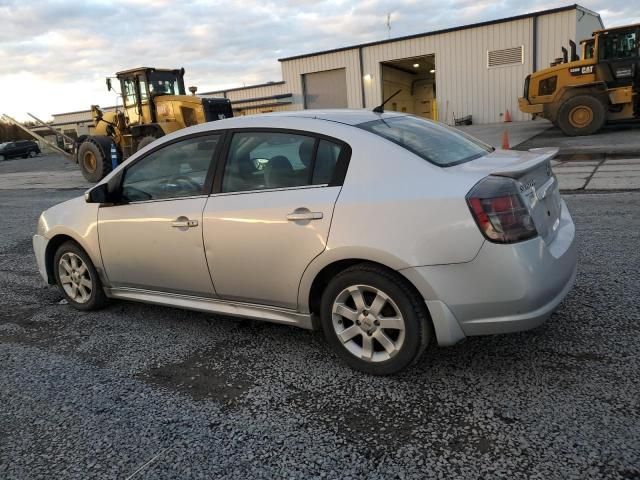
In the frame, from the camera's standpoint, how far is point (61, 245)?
15.4 feet

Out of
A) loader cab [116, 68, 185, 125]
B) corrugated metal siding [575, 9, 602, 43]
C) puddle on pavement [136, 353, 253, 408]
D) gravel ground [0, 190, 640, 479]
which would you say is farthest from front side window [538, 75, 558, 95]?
puddle on pavement [136, 353, 253, 408]

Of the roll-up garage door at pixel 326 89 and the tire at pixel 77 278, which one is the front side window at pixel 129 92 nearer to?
the tire at pixel 77 278

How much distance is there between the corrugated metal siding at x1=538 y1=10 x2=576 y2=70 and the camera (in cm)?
2441

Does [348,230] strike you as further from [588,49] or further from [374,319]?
[588,49]

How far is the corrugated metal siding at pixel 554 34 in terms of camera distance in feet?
80.1

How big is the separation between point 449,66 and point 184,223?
26.8 metres

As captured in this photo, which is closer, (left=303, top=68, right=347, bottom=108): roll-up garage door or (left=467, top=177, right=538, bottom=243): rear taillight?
(left=467, top=177, right=538, bottom=243): rear taillight

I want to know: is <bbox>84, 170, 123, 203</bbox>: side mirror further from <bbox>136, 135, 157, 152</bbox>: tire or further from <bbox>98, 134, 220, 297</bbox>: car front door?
<bbox>136, 135, 157, 152</bbox>: tire

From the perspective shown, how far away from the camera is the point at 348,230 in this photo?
9.86ft

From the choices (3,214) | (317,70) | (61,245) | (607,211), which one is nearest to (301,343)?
(61,245)

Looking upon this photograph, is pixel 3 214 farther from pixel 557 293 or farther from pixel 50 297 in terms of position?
pixel 557 293

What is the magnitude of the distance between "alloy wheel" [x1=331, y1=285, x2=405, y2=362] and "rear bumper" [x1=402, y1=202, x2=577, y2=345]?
0.24m

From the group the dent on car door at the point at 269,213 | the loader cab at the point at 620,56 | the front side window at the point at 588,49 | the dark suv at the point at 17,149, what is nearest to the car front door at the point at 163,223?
the dent on car door at the point at 269,213

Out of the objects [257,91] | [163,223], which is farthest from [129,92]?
[257,91]
